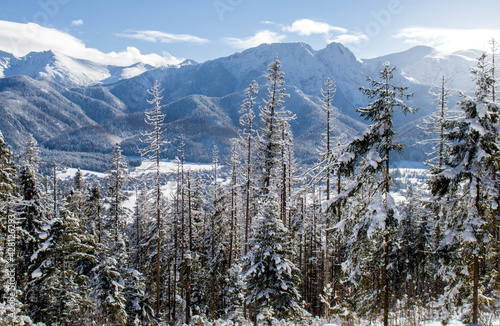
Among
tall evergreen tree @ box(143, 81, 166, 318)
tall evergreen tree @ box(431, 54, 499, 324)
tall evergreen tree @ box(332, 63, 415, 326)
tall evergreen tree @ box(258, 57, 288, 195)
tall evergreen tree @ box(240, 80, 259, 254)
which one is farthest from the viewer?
tall evergreen tree @ box(240, 80, 259, 254)

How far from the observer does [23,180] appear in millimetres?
24203

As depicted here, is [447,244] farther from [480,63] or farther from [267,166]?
[267,166]

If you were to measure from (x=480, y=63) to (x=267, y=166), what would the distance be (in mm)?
14476

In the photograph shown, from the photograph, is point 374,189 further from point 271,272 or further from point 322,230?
point 271,272

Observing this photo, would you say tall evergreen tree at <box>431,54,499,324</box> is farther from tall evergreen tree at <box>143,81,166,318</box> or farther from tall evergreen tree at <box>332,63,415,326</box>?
tall evergreen tree at <box>143,81,166,318</box>

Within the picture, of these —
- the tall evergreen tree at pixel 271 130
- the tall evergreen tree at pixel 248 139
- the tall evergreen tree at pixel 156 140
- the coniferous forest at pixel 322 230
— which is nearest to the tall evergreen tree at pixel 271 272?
the coniferous forest at pixel 322 230

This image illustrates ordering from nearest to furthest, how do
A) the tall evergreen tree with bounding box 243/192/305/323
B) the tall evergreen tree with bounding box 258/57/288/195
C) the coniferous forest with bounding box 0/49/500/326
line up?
the coniferous forest with bounding box 0/49/500/326 → the tall evergreen tree with bounding box 243/192/305/323 → the tall evergreen tree with bounding box 258/57/288/195

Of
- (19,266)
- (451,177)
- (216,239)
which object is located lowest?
(19,266)

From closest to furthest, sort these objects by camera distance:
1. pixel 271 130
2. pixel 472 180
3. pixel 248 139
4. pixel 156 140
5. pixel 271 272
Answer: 1. pixel 472 180
2. pixel 271 272
3. pixel 156 140
4. pixel 271 130
5. pixel 248 139

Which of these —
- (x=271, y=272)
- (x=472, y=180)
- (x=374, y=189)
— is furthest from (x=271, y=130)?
(x=472, y=180)

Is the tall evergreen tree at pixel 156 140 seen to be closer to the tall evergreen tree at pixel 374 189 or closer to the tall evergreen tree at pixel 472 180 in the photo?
the tall evergreen tree at pixel 374 189

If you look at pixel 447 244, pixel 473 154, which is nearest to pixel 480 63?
pixel 473 154

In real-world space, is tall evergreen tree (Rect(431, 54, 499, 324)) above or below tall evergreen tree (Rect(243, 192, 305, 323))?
above

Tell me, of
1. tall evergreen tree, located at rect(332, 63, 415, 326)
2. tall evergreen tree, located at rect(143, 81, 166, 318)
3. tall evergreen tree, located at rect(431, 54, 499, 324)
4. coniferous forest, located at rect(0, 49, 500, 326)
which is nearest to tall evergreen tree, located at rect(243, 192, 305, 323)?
coniferous forest, located at rect(0, 49, 500, 326)
